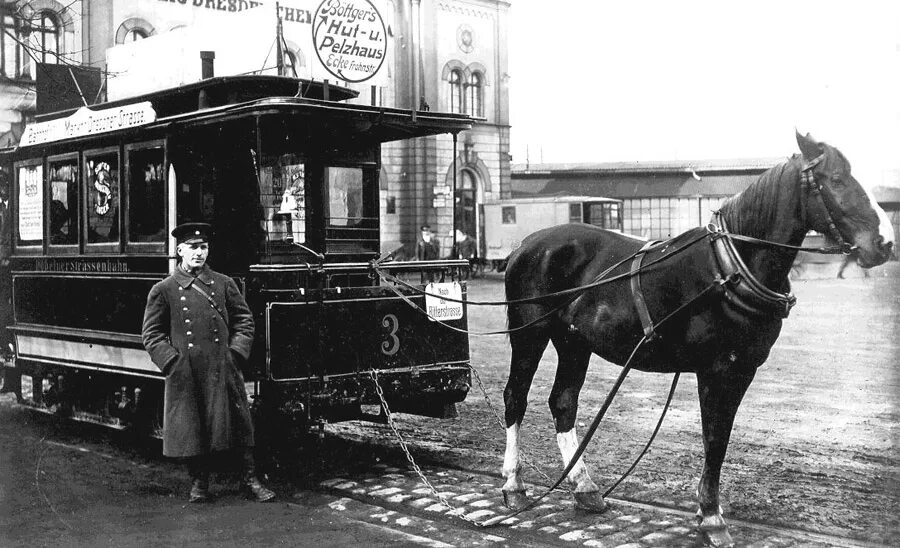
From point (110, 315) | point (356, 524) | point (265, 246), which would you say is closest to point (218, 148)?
point (265, 246)

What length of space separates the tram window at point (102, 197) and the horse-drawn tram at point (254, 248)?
0.02m

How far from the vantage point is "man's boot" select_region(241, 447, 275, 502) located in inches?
256

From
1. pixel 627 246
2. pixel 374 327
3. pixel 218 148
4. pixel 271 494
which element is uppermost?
pixel 218 148

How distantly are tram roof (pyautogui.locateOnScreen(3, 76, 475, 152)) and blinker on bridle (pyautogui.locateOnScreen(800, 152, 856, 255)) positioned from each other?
3538 millimetres

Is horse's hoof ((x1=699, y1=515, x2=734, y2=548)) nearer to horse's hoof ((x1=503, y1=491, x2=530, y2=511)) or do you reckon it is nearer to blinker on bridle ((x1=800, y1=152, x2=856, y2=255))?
horse's hoof ((x1=503, y1=491, x2=530, y2=511))

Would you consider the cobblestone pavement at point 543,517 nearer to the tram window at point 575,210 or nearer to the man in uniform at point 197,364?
the man in uniform at point 197,364

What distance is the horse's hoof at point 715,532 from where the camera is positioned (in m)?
5.11

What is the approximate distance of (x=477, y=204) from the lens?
38906mm

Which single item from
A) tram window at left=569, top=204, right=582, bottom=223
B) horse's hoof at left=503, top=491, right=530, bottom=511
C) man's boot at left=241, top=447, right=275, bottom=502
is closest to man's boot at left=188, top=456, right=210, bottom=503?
man's boot at left=241, top=447, right=275, bottom=502

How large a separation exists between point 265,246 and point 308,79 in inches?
57.7

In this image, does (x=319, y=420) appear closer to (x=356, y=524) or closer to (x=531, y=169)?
(x=356, y=524)

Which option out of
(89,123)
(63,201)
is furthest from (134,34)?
(89,123)

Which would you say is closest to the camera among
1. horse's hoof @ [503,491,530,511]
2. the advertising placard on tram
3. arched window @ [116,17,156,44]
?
horse's hoof @ [503,491,530,511]

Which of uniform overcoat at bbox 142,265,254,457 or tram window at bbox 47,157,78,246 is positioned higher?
tram window at bbox 47,157,78,246
